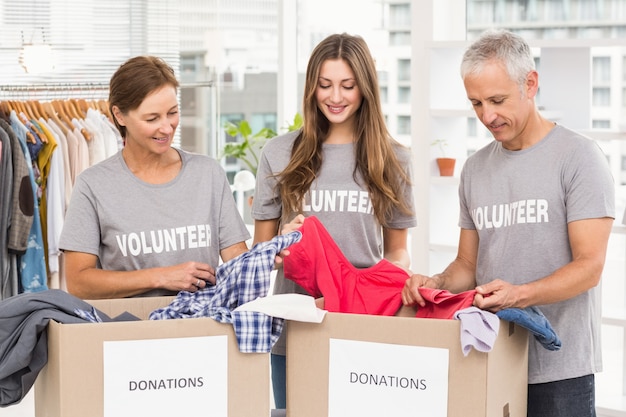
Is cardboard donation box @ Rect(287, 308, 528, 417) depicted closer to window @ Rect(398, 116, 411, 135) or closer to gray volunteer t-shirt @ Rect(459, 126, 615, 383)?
gray volunteer t-shirt @ Rect(459, 126, 615, 383)

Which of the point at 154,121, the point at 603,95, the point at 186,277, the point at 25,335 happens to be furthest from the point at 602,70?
the point at 25,335

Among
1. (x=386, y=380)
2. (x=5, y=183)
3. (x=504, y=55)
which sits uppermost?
(x=504, y=55)

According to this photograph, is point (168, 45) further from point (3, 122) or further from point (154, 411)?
point (154, 411)

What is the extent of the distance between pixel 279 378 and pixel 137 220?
22.5 inches

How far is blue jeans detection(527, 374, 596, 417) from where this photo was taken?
1.98 m

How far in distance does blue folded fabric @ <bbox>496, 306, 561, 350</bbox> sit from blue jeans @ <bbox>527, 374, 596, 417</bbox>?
0.15 m

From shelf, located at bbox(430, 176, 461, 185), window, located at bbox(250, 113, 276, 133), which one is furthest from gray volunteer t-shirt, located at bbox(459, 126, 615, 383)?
window, located at bbox(250, 113, 276, 133)

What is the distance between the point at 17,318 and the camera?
1.74 meters

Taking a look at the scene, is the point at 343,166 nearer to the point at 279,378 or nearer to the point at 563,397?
the point at 279,378

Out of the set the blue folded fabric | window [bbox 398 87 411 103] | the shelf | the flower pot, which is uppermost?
window [bbox 398 87 411 103]

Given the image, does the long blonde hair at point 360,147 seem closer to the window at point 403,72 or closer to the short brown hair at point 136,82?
the short brown hair at point 136,82

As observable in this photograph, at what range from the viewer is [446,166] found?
4129mm

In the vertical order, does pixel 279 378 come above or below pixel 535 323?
below

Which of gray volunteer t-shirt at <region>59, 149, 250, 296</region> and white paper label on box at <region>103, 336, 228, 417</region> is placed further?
gray volunteer t-shirt at <region>59, 149, 250, 296</region>
